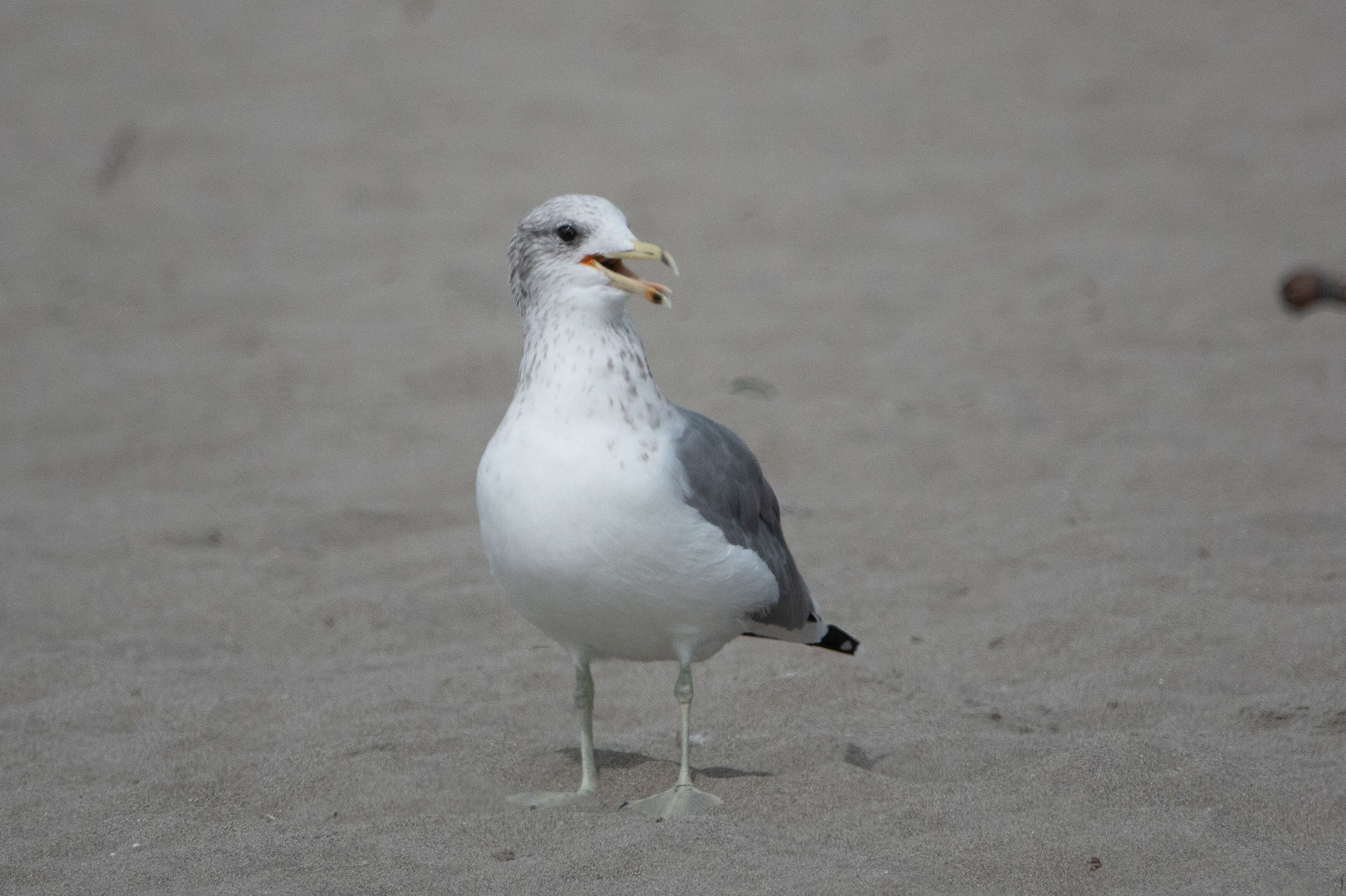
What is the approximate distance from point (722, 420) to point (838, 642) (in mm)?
2539

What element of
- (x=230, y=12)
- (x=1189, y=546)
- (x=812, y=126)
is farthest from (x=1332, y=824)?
(x=230, y=12)

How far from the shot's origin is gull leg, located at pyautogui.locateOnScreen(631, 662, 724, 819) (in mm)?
3152

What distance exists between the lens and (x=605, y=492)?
301cm

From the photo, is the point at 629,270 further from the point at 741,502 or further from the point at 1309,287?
the point at 1309,287

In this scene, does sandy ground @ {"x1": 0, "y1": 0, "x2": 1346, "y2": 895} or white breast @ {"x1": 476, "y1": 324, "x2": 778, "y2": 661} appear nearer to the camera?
white breast @ {"x1": 476, "y1": 324, "x2": 778, "y2": 661}

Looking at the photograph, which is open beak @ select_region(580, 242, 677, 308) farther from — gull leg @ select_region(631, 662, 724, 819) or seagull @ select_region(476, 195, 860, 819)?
gull leg @ select_region(631, 662, 724, 819)

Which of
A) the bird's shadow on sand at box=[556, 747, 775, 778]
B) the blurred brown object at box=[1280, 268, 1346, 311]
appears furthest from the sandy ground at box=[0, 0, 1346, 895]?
the blurred brown object at box=[1280, 268, 1346, 311]

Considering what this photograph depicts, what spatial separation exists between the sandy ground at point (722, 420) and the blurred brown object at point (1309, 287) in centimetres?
34

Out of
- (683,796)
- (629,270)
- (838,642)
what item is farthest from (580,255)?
(838,642)

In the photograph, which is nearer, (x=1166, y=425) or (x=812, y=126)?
(x=1166, y=425)

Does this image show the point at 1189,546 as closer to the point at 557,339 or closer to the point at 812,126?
the point at 557,339

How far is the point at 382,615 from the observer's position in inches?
186

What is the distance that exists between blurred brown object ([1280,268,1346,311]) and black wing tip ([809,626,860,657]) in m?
3.71

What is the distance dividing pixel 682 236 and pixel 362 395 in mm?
2549
